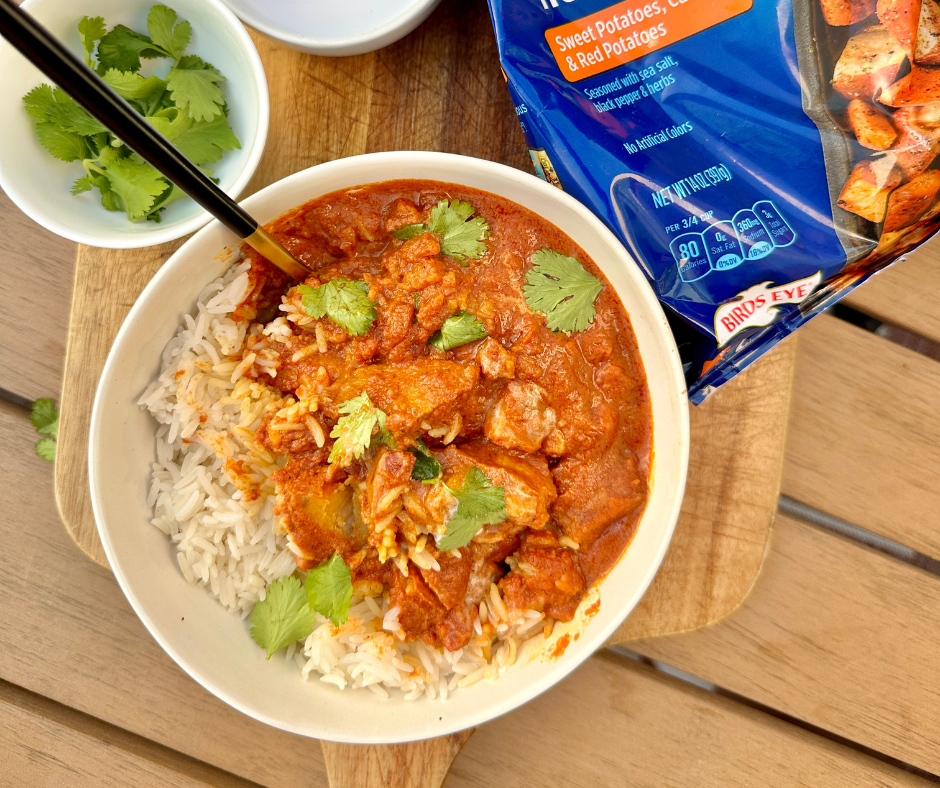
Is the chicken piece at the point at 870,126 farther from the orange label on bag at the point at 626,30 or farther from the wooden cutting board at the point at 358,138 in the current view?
the wooden cutting board at the point at 358,138

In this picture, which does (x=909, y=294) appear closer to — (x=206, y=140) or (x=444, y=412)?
(x=444, y=412)

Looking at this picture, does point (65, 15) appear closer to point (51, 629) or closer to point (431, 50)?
point (431, 50)

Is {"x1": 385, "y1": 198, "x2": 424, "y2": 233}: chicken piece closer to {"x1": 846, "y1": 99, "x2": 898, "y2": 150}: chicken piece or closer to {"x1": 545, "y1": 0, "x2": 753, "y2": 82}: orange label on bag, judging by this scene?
{"x1": 545, "y1": 0, "x2": 753, "y2": 82}: orange label on bag

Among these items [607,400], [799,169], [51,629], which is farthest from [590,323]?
[51,629]

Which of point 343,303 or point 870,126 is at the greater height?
point 343,303

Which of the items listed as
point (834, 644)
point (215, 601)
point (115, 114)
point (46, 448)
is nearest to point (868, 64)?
point (115, 114)

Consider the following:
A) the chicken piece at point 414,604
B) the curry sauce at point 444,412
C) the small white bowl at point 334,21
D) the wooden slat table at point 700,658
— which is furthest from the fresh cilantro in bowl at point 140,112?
the chicken piece at point 414,604
